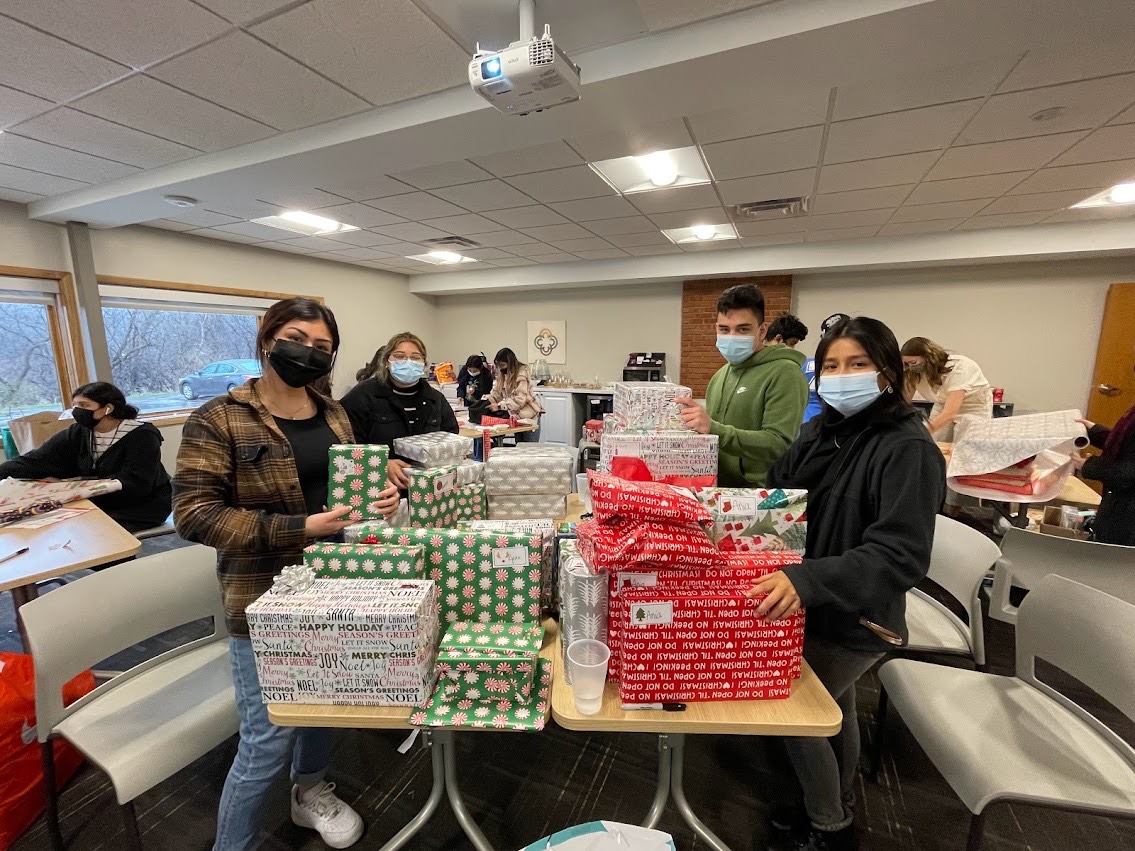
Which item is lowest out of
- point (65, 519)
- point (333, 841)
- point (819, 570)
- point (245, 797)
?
point (333, 841)

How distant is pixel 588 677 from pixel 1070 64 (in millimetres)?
3049

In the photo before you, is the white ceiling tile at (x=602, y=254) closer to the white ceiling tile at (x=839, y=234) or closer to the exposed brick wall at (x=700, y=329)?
the exposed brick wall at (x=700, y=329)

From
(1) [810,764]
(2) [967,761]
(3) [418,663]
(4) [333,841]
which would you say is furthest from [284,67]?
(2) [967,761]

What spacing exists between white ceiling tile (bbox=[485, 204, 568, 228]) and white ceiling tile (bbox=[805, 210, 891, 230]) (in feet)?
7.66

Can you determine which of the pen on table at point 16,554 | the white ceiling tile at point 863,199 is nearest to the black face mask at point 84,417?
the pen on table at point 16,554

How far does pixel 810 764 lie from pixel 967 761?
1.26ft

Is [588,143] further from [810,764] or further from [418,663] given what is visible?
[810,764]

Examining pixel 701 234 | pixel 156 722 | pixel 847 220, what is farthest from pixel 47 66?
pixel 847 220

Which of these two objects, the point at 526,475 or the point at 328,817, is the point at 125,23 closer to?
the point at 526,475

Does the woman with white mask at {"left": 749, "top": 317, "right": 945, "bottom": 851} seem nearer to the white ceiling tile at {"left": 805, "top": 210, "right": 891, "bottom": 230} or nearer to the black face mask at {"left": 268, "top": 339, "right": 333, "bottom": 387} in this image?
the black face mask at {"left": 268, "top": 339, "right": 333, "bottom": 387}

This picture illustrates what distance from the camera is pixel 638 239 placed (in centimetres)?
515

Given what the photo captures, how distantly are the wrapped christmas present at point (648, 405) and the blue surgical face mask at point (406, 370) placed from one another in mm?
937

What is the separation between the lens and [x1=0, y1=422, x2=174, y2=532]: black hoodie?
8.61 feet

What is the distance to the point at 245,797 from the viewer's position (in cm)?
122
